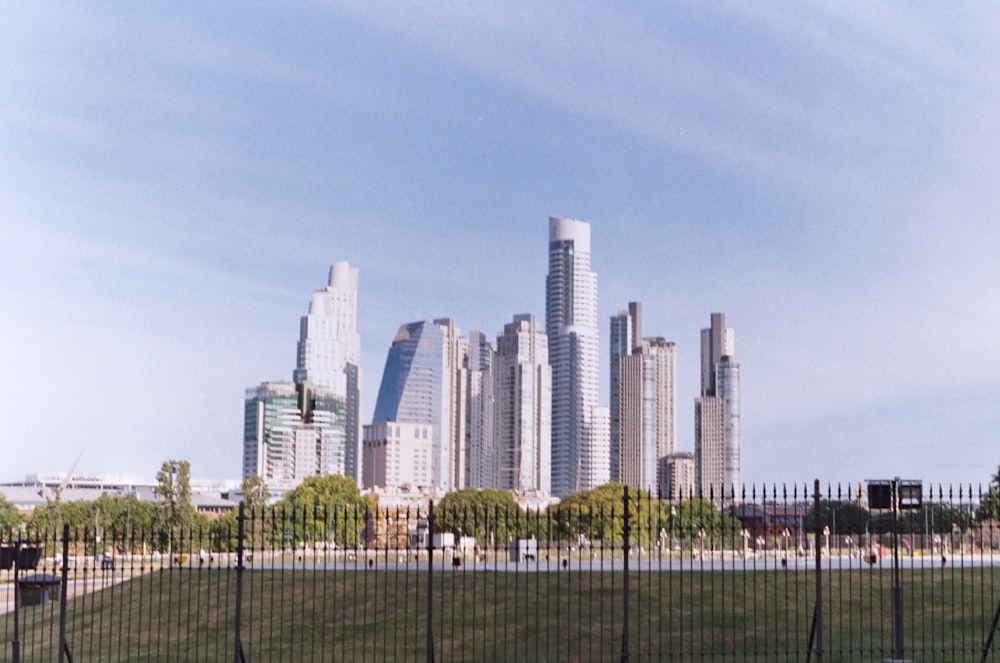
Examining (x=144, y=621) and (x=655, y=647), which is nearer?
(x=655, y=647)

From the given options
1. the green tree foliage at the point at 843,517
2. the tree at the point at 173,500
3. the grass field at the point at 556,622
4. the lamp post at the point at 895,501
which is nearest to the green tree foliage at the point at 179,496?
the tree at the point at 173,500

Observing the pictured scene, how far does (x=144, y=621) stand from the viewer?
35719 mm

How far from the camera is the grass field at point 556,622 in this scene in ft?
94.5

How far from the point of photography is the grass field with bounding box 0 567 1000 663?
28812mm

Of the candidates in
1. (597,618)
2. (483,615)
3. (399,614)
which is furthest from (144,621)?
(597,618)

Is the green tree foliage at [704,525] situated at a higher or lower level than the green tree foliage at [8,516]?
higher

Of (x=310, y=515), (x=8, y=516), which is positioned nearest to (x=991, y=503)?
(x=310, y=515)

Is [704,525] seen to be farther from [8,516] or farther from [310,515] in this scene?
[8,516]

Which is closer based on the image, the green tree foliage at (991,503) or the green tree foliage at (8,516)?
the green tree foliage at (991,503)

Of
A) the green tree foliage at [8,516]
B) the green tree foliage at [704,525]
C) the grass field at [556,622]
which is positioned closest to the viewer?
the grass field at [556,622]

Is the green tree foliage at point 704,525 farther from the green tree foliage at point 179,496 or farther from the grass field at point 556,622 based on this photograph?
the green tree foliage at point 179,496

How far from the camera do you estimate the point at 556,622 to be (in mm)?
30844

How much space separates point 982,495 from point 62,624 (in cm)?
1748

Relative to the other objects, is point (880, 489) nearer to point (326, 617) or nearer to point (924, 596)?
point (924, 596)
